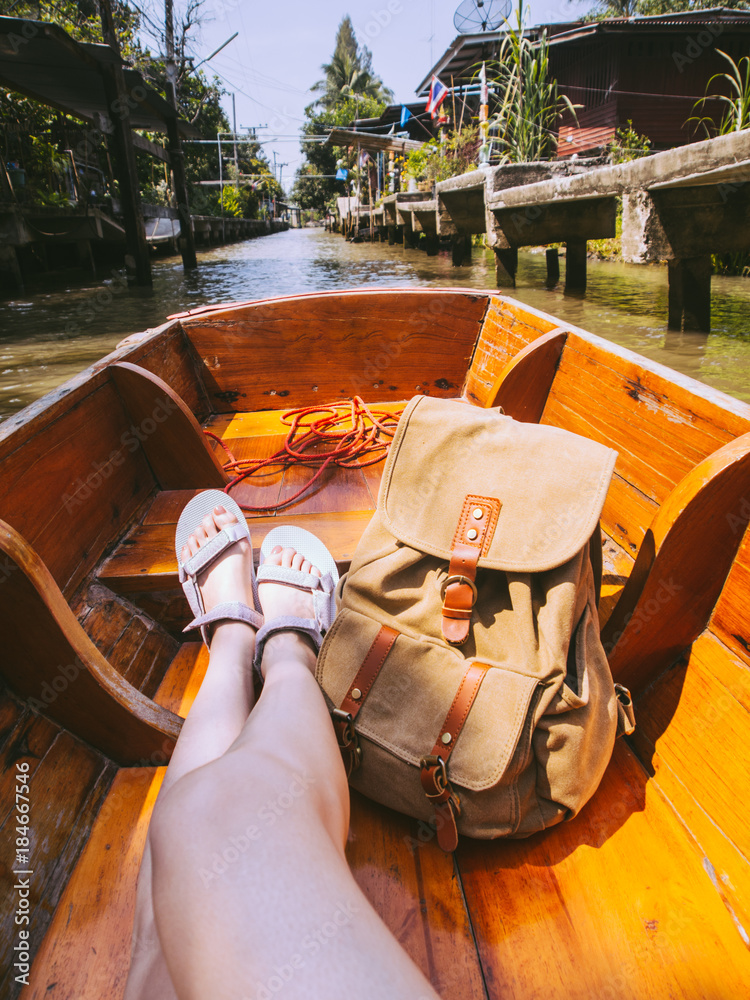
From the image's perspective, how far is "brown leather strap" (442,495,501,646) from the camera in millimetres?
982

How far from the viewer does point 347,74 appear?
5566cm

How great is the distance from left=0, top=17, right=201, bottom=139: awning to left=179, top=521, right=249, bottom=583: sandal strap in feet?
21.2

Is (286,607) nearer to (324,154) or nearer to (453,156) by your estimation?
(453,156)

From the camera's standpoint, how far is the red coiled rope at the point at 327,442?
7.07 feet

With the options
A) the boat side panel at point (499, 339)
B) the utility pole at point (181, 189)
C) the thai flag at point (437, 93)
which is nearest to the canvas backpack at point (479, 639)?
the boat side panel at point (499, 339)

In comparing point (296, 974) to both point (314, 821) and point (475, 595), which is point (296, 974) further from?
point (475, 595)

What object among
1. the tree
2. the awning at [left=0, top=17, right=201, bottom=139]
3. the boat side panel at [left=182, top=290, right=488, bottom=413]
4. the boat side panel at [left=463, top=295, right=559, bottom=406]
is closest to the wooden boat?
the boat side panel at [left=463, top=295, right=559, bottom=406]

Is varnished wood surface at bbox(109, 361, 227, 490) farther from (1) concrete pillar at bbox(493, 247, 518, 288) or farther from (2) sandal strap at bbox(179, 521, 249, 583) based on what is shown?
(1) concrete pillar at bbox(493, 247, 518, 288)

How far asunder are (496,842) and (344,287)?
27.1 feet

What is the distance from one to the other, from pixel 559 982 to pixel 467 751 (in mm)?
306

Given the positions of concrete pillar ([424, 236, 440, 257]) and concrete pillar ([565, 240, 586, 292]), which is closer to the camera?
concrete pillar ([565, 240, 586, 292])

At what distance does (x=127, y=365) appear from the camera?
175cm

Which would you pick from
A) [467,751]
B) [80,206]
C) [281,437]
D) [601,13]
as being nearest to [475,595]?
[467,751]

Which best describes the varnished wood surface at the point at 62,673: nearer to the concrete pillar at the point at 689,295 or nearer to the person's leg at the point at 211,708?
the person's leg at the point at 211,708
